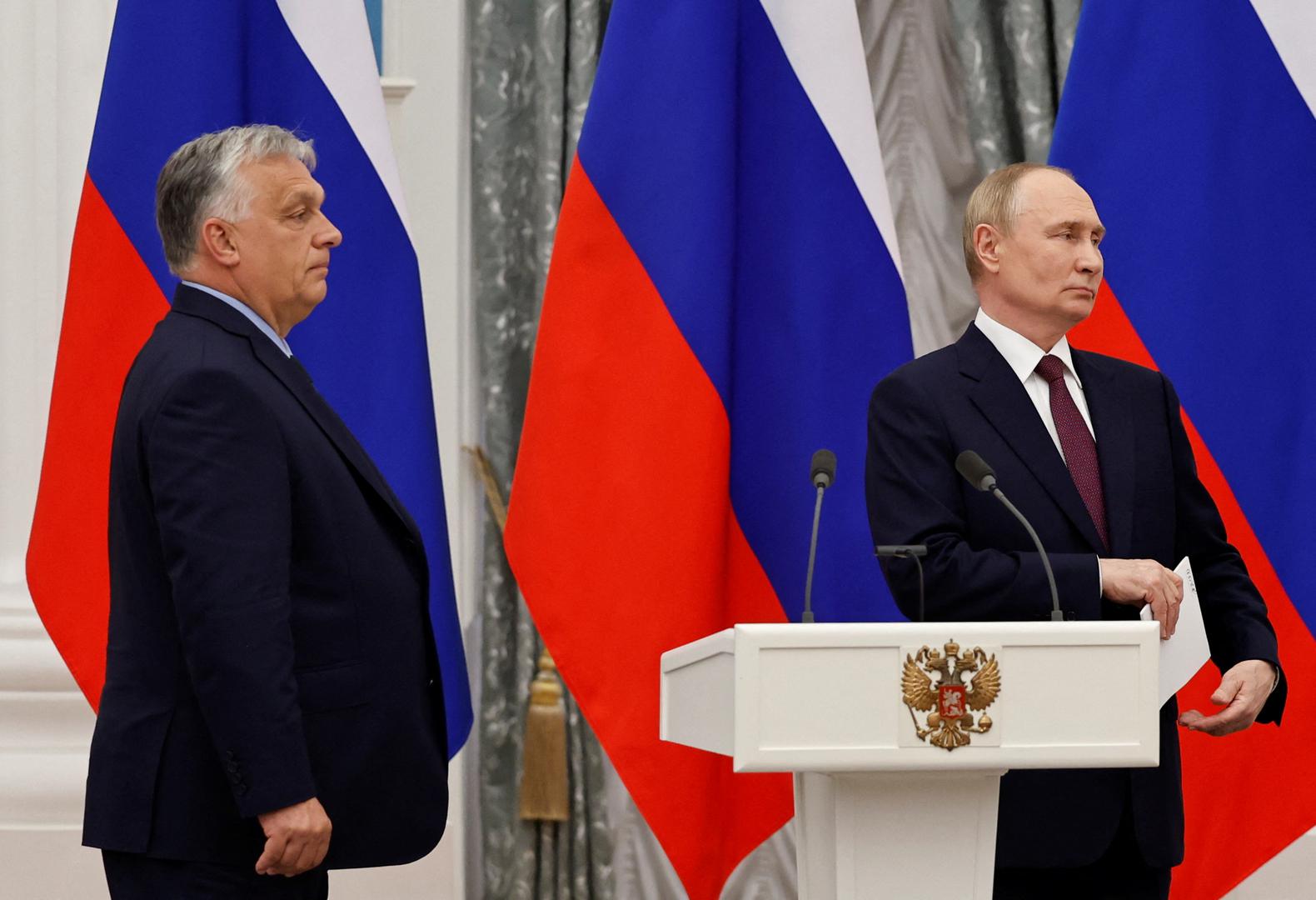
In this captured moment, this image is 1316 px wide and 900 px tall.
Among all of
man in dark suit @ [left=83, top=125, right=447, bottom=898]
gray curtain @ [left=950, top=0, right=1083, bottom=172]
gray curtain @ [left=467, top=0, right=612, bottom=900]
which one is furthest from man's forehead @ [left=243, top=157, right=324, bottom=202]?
gray curtain @ [left=950, top=0, right=1083, bottom=172]

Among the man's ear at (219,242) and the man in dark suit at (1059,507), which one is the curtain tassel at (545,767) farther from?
the man's ear at (219,242)

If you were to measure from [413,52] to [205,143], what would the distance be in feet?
6.37

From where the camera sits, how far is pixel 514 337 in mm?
3836

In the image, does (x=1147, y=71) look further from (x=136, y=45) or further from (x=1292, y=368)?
(x=136, y=45)

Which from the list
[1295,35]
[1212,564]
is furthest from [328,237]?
[1295,35]

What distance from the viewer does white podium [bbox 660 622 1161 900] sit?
61.6 inches

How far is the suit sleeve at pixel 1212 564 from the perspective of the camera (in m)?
2.22

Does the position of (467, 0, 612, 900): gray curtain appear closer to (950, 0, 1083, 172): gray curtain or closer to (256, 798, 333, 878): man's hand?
(950, 0, 1083, 172): gray curtain

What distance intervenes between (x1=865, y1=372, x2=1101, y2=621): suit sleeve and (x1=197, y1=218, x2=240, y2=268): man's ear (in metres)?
0.95

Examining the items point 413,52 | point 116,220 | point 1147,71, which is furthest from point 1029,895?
point 413,52

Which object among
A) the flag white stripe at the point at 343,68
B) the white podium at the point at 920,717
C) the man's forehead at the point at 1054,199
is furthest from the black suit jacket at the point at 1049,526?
the flag white stripe at the point at 343,68

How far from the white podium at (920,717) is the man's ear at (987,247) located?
847 millimetres

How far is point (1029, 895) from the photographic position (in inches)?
81.1

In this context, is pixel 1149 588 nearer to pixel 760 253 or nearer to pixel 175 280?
pixel 760 253
